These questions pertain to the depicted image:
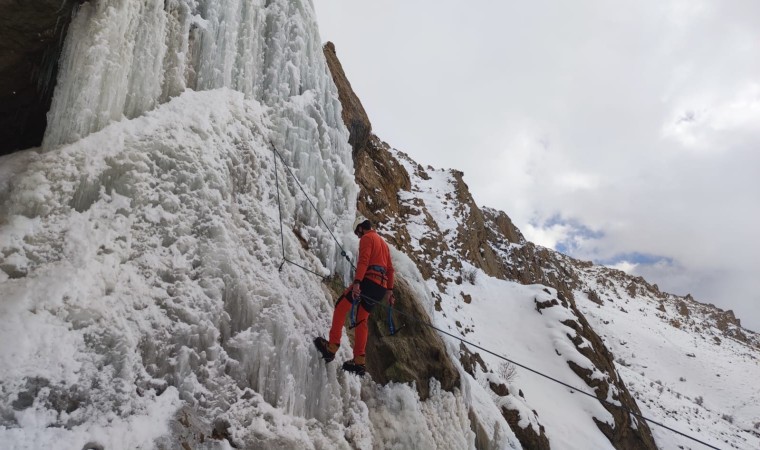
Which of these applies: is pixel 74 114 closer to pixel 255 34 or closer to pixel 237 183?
pixel 237 183

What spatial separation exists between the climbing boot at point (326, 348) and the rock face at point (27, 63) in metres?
4.12

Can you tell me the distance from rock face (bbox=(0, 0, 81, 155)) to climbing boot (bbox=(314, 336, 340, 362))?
4122mm

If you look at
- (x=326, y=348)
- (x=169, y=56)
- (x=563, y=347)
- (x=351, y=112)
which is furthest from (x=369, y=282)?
(x=563, y=347)

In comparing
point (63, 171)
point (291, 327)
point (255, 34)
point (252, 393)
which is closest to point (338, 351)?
point (291, 327)

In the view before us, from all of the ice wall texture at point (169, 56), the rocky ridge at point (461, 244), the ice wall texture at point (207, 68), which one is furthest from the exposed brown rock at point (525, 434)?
the ice wall texture at point (169, 56)

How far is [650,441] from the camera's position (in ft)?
53.6

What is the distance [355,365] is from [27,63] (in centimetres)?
511

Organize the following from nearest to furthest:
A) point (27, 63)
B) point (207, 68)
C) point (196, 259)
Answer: point (196, 259)
point (27, 63)
point (207, 68)

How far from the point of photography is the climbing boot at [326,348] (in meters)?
5.17

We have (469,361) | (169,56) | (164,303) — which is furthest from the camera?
(469,361)

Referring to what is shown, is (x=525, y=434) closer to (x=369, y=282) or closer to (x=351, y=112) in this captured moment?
(x=369, y=282)

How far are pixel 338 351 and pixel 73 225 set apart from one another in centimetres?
333

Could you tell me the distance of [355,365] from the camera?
5.40 m

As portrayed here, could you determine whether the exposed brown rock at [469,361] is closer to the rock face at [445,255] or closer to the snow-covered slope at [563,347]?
the rock face at [445,255]
